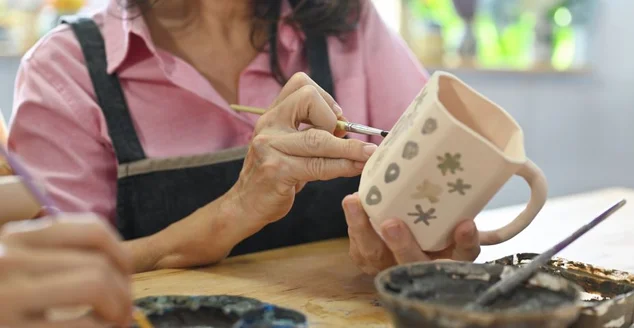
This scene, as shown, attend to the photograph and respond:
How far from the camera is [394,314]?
559 mm

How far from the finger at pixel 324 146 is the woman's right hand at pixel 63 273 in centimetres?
39

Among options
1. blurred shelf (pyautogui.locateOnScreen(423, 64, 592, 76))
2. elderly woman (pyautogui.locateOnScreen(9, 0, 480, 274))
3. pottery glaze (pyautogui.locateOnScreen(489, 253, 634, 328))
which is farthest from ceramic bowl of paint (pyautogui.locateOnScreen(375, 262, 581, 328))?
blurred shelf (pyautogui.locateOnScreen(423, 64, 592, 76))

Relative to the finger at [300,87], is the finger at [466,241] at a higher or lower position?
lower

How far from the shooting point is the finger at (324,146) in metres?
0.85

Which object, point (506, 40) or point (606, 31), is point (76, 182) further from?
point (606, 31)

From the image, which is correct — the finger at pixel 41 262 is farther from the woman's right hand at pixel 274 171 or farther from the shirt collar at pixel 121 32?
the shirt collar at pixel 121 32

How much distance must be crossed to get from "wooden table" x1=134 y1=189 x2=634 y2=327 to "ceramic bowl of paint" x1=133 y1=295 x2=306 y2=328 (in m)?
0.07

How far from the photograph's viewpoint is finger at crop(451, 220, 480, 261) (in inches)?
28.4

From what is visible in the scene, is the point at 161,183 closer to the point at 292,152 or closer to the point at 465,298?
the point at 292,152

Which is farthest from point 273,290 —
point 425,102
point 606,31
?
point 606,31

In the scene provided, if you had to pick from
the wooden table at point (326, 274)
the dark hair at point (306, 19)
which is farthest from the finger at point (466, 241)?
the dark hair at point (306, 19)

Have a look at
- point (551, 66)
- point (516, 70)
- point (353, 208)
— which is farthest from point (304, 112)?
point (551, 66)

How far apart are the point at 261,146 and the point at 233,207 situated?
0.13 meters

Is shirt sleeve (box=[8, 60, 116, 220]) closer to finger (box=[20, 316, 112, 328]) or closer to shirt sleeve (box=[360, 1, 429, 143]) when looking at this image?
shirt sleeve (box=[360, 1, 429, 143])
